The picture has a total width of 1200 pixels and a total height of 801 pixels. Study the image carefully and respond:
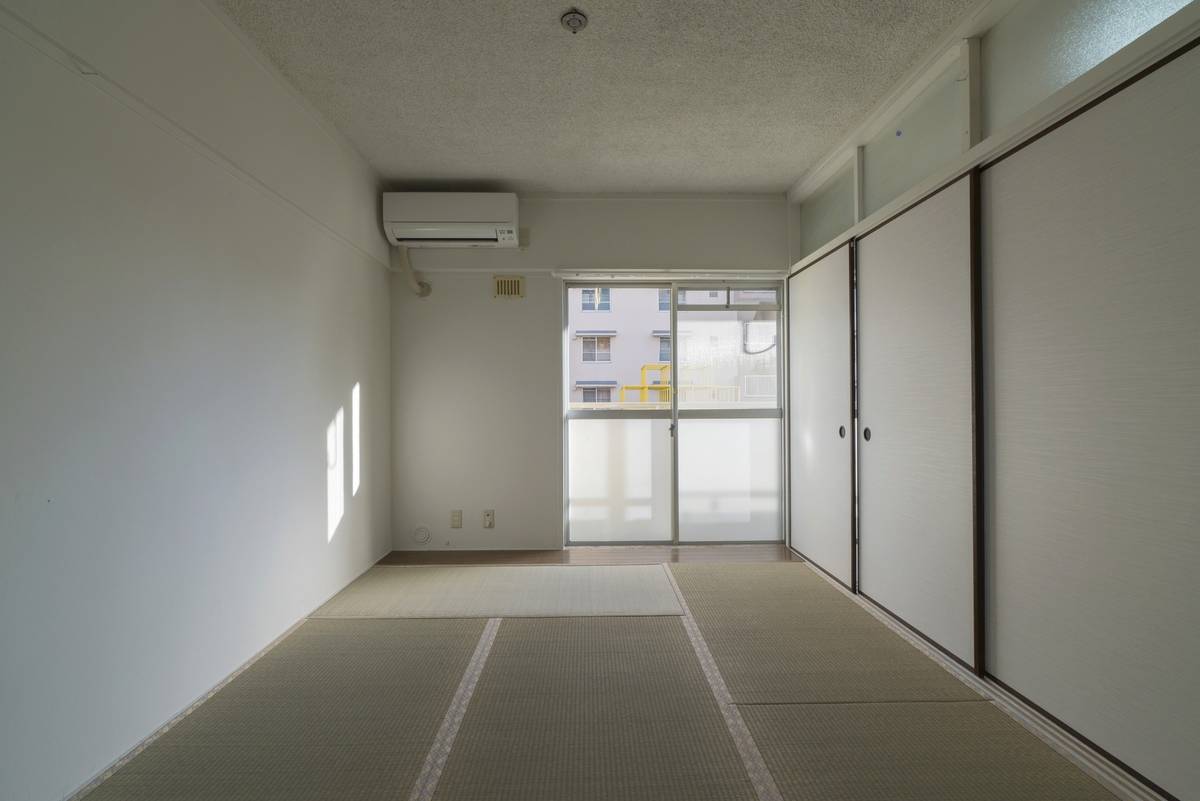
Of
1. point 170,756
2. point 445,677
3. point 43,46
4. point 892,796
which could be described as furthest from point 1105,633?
point 43,46

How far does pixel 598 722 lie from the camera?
1.90 meters

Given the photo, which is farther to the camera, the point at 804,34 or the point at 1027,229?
the point at 804,34

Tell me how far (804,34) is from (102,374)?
274 centimetres

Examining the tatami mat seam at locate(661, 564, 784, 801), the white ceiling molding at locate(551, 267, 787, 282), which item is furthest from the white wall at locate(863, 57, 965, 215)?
the tatami mat seam at locate(661, 564, 784, 801)

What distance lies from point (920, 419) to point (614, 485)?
90.5 inches

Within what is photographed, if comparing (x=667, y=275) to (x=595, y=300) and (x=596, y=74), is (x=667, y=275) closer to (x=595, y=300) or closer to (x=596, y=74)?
(x=595, y=300)

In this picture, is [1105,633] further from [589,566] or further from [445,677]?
[589,566]

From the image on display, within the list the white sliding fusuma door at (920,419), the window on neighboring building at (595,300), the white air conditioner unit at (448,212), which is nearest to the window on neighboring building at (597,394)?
the window on neighboring building at (595,300)

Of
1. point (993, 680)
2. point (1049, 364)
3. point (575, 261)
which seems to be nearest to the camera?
point (1049, 364)

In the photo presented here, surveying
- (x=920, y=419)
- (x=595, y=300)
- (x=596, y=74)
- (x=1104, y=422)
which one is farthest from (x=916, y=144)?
(x=595, y=300)

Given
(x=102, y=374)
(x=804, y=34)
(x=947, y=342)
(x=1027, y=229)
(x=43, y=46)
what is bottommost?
(x=102, y=374)

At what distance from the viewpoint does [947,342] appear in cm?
236

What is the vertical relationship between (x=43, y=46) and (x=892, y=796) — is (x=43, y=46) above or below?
above

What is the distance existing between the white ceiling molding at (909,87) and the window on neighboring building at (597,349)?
1.74 meters
